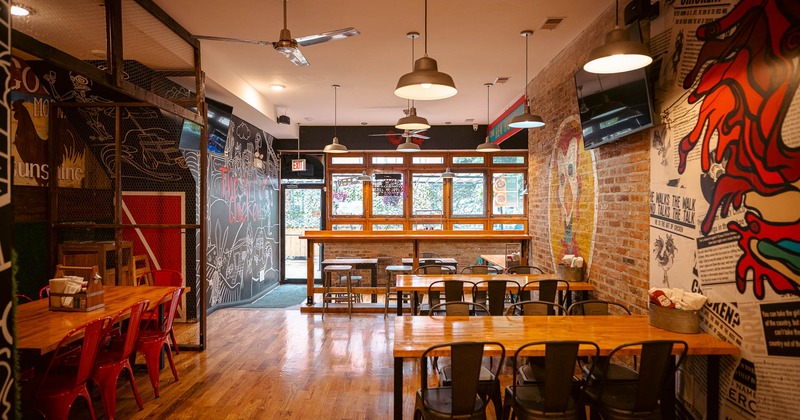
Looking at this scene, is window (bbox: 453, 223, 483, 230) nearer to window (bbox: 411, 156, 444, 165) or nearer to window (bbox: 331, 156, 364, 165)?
window (bbox: 411, 156, 444, 165)

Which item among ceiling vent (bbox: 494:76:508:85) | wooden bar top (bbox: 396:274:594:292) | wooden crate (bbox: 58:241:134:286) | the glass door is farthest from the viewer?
the glass door

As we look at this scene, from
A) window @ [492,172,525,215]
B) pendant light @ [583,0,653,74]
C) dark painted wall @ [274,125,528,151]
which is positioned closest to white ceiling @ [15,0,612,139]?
pendant light @ [583,0,653,74]

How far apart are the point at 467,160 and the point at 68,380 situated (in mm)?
8595

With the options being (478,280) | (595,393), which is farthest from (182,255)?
(595,393)

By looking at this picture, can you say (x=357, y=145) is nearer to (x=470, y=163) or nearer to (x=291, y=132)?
(x=291, y=132)

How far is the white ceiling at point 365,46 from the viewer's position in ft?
13.6

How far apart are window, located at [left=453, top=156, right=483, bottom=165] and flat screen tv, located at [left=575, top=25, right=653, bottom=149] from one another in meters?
5.84

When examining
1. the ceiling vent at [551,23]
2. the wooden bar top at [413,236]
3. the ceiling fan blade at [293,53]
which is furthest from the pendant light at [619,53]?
the wooden bar top at [413,236]

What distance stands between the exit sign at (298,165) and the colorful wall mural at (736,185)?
26.0 feet

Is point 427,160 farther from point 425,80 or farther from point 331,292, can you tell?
point 425,80

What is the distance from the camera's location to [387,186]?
33.8 ft

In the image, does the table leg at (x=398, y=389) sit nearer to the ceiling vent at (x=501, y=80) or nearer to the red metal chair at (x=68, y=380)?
the red metal chair at (x=68, y=380)

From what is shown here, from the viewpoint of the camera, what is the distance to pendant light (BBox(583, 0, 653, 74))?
2.54 metres

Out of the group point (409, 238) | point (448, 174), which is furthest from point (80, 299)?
point (448, 174)
